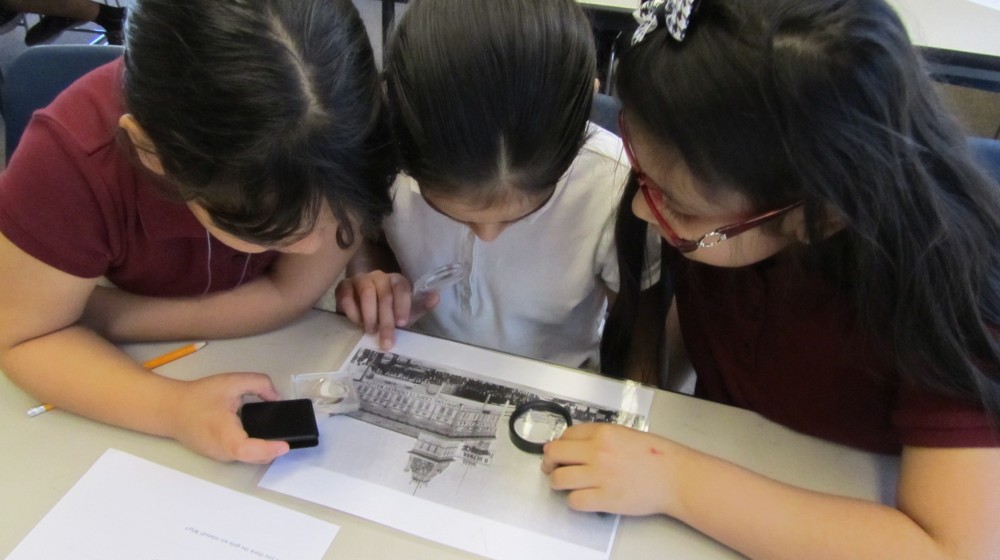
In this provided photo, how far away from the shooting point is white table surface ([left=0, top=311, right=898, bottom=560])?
2.07 ft

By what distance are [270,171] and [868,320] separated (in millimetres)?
534

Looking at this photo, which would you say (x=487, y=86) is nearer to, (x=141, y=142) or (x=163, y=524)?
(x=141, y=142)

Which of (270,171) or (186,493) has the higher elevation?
(270,171)

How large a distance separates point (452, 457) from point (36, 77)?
79 cm

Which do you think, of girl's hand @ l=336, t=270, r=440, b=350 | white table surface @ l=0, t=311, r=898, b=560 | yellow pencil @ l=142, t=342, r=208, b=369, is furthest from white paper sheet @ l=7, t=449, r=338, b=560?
girl's hand @ l=336, t=270, r=440, b=350

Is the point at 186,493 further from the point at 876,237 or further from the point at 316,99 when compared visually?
the point at 876,237

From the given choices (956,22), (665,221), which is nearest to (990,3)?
(956,22)

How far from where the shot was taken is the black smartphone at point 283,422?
2.25 ft

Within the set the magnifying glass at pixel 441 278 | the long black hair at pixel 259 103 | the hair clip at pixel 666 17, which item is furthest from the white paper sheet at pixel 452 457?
the hair clip at pixel 666 17

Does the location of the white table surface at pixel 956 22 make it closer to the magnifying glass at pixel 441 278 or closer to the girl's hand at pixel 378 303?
the magnifying glass at pixel 441 278

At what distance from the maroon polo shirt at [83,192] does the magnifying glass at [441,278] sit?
31cm

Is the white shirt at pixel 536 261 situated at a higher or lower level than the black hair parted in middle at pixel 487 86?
lower

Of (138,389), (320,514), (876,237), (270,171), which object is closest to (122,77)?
(270,171)

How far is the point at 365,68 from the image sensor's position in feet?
1.94
